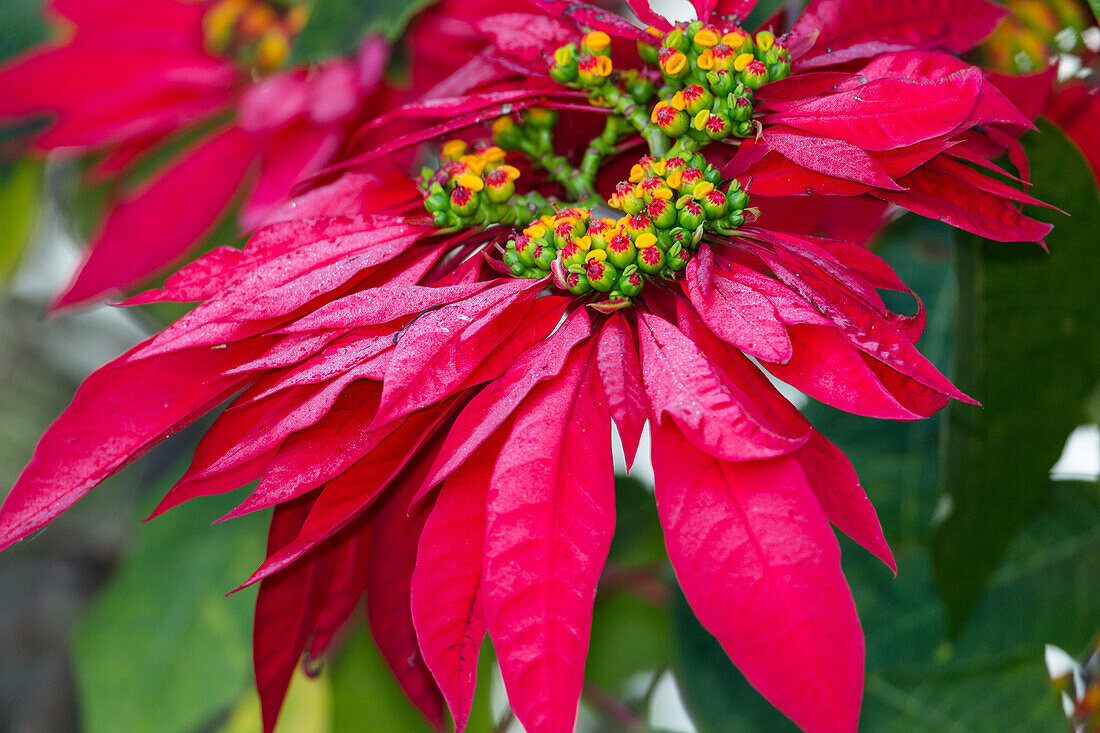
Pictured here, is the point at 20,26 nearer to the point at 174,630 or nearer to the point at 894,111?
the point at 174,630

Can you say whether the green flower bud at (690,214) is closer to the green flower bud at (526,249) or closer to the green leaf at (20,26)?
the green flower bud at (526,249)

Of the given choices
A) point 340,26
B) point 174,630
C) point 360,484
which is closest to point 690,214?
point 360,484

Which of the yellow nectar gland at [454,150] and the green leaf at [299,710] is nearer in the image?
the yellow nectar gland at [454,150]

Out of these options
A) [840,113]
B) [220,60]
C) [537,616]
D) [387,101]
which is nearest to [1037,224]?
[840,113]

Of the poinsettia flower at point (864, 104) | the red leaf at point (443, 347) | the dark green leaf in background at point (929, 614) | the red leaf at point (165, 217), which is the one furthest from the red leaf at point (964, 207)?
the red leaf at point (165, 217)

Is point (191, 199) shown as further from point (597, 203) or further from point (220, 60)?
point (597, 203)

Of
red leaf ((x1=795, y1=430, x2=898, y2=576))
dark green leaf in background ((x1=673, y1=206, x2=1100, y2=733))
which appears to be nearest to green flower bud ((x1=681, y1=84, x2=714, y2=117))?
red leaf ((x1=795, y1=430, x2=898, y2=576))
